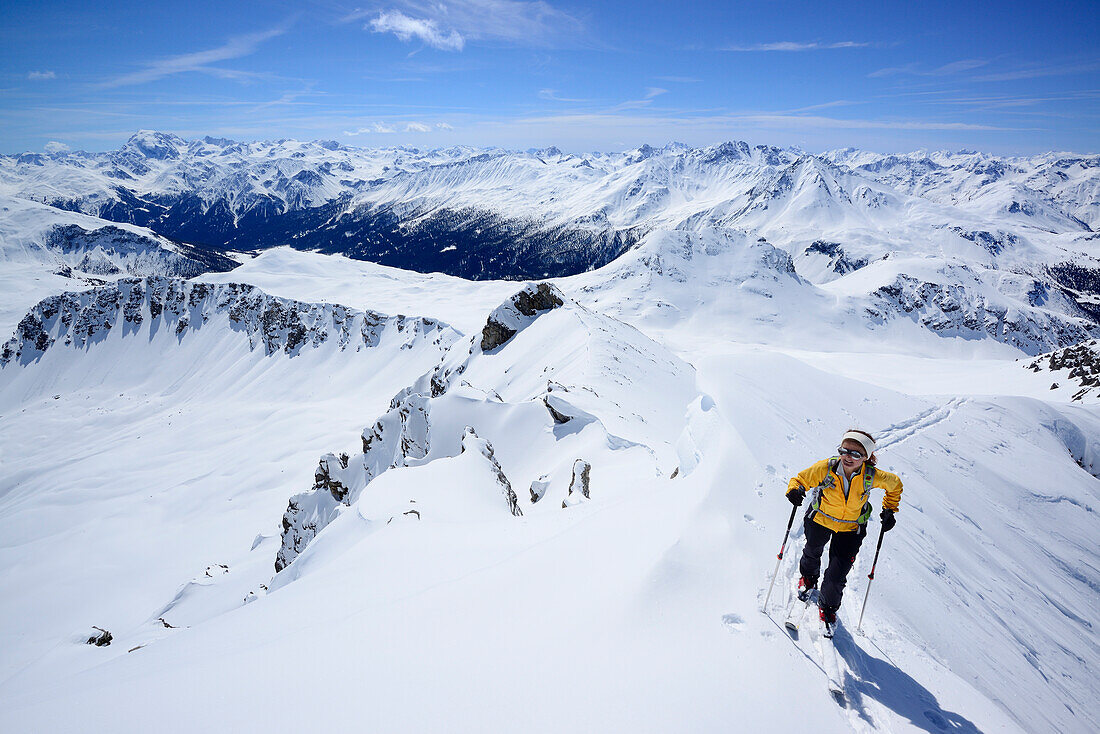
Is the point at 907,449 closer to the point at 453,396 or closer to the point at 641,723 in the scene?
the point at 641,723

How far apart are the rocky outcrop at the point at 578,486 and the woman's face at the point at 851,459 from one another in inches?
357

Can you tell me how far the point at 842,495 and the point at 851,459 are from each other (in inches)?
23.8

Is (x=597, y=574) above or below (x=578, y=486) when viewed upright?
above

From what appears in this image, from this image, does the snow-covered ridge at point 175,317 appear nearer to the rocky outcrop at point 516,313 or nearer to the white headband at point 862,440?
the rocky outcrop at point 516,313

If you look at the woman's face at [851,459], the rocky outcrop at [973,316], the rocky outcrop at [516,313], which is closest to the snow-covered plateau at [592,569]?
the rocky outcrop at [516,313]

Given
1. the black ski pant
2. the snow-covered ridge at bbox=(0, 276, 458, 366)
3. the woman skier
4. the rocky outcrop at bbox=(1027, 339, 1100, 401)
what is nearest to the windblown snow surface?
the black ski pant

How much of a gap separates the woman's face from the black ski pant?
3.08ft

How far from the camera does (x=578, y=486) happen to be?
16.5 meters

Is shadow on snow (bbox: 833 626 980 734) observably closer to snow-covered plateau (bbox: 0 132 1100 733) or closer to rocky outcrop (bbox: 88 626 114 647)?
snow-covered plateau (bbox: 0 132 1100 733)

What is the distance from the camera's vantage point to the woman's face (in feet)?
22.2

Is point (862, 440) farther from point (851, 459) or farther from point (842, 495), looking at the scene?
point (842, 495)

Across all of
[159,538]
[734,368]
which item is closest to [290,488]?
[159,538]

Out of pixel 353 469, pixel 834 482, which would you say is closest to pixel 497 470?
pixel 834 482

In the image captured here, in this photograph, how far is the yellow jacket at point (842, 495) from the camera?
6.75 meters
